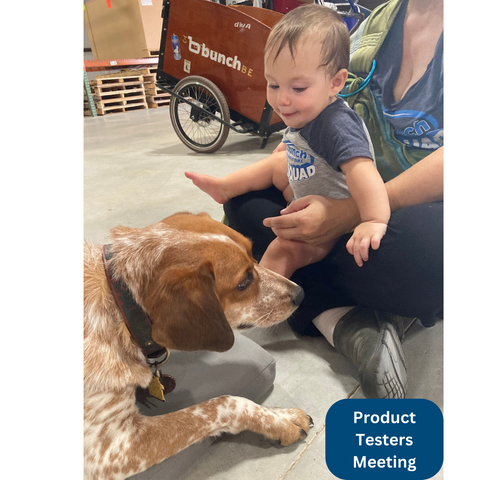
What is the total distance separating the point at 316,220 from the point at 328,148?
183 millimetres

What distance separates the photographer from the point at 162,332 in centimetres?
71

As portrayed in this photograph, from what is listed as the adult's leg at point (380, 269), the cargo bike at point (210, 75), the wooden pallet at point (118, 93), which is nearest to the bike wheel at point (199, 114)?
the cargo bike at point (210, 75)

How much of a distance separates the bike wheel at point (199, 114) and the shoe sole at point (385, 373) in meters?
0.88

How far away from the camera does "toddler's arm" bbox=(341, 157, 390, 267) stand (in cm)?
76

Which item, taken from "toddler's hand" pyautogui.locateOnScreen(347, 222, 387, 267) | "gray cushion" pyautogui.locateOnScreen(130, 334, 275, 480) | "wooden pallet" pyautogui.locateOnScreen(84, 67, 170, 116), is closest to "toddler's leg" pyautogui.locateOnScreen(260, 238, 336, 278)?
"toddler's hand" pyautogui.locateOnScreen(347, 222, 387, 267)

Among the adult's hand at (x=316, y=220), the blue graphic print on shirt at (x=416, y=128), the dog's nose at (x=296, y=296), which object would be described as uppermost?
the blue graphic print on shirt at (x=416, y=128)

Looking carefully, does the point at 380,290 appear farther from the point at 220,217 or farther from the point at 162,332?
the point at 220,217

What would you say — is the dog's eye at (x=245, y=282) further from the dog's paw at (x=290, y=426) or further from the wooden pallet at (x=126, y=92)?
the wooden pallet at (x=126, y=92)

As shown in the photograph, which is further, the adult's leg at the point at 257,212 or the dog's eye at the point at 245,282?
the adult's leg at the point at 257,212

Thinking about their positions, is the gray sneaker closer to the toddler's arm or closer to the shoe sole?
the shoe sole

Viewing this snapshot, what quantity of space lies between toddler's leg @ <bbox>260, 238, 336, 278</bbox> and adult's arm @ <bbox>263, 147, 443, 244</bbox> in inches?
1.1

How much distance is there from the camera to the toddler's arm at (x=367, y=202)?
757mm

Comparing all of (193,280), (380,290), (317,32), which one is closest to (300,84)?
(317,32)

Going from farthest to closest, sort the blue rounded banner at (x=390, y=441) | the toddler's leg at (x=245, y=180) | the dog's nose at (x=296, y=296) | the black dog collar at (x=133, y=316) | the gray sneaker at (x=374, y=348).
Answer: the toddler's leg at (x=245, y=180), the dog's nose at (x=296, y=296), the gray sneaker at (x=374, y=348), the black dog collar at (x=133, y=316), the blue rounded banner at (x=390, y=441)
